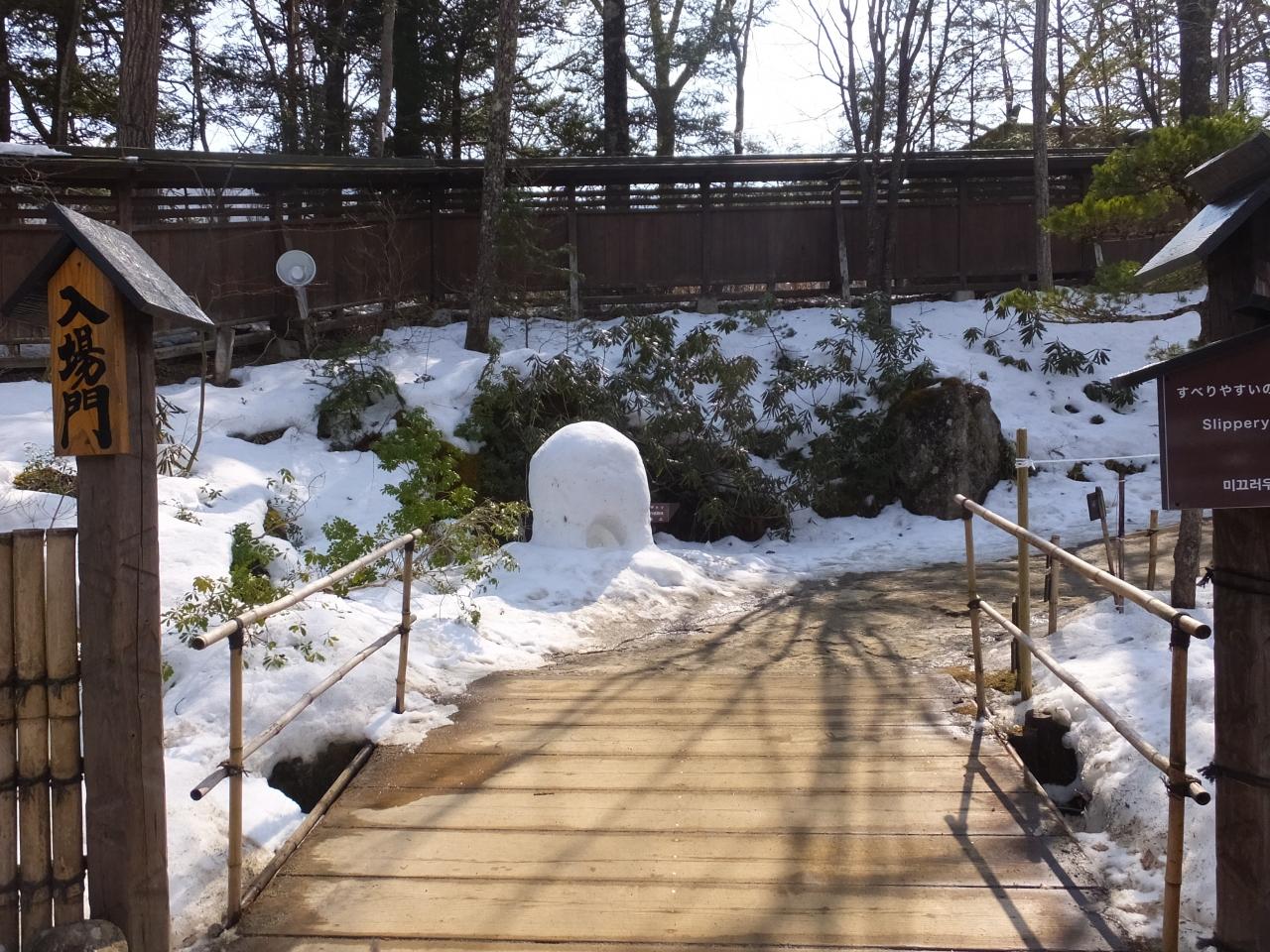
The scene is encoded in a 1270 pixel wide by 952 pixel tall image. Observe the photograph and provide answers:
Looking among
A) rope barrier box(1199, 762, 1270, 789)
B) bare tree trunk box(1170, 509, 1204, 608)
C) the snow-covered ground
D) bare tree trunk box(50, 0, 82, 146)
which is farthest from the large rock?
bare tree trunk box(50, 0, 82, 146)

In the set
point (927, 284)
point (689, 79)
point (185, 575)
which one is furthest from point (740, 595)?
point (689, 79)

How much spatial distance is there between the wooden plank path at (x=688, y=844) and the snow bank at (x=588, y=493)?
3.93 metres

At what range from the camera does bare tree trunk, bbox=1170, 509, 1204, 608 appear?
22.0ft

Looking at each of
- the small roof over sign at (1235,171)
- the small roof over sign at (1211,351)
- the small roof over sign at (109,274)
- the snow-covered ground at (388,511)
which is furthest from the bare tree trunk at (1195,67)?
the small roof over sign at (109,274)

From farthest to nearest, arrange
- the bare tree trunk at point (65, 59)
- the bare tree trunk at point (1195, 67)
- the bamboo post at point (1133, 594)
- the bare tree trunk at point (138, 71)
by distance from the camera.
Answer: the bare tree trunk at point (65, 59) → the bare tree trunk at point (1195, 67) → the bare tree trunk at point (138, 71) → the bamboo post at point (1133, 594)

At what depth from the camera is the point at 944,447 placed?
13.6 metres

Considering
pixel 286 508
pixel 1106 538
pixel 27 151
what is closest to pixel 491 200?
pixel 27 151

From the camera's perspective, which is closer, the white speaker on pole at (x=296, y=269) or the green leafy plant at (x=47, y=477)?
the green leafy plant at (x=47, y=477)

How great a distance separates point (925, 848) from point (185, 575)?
17.9 feet

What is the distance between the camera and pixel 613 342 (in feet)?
51.0

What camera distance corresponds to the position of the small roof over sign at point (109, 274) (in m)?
3.30

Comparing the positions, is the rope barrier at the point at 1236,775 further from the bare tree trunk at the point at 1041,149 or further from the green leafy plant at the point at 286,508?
the bare tree trunk at the point at 1041,149

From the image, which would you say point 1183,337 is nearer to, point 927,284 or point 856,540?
point 927,284

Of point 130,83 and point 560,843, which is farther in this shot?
point 130,83
